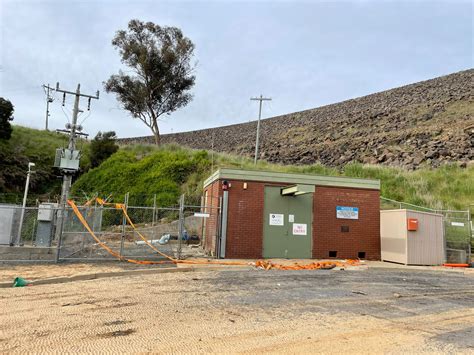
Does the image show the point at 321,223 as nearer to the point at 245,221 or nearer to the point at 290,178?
the point at 290,178

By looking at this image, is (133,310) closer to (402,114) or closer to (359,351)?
(359,351)

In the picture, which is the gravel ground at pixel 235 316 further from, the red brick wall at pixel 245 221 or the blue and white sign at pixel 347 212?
the blue and white sign at pixel 347 212

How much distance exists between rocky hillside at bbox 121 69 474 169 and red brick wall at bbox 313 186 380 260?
53.8 ft

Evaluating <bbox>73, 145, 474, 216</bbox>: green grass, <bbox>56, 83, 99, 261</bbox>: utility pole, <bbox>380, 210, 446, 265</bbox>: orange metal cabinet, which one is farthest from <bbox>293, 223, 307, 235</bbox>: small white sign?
<bbox>56, 83, 99, 261</bbox>: utility pole

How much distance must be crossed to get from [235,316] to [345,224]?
11.4 metres

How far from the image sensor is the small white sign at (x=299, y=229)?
16.3 metres

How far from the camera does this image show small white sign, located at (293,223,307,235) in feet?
53.6

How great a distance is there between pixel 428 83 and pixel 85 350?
203ft

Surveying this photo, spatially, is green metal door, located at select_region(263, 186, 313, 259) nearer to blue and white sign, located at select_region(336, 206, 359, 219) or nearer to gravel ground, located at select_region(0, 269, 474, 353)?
blue and white sign, located at select_region(336, 206, 359, 219)

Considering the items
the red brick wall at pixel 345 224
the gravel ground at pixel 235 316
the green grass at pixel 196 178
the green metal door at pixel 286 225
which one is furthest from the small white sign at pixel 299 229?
the green grass at pixel 196 178

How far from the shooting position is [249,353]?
15.9 feet

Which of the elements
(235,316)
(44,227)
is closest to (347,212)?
(235,316)

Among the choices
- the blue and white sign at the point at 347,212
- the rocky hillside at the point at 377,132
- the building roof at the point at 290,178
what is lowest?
Answer: the blue and white sign at the point at 347,212

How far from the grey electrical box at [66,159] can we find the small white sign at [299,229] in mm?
13583
